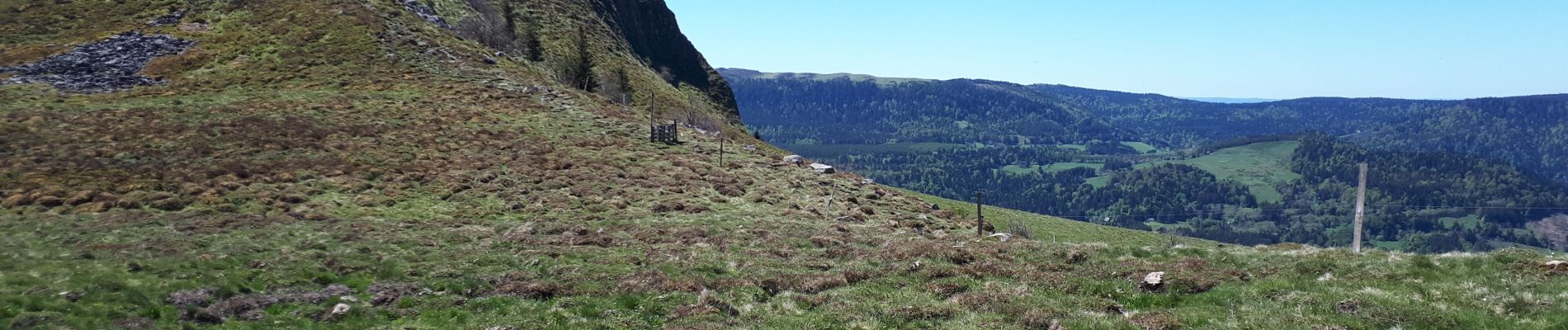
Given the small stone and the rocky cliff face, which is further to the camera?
the rocky cliff face

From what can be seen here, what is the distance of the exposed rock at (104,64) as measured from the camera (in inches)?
2446

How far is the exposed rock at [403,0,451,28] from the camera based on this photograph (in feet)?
312

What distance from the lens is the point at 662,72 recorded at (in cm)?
16400

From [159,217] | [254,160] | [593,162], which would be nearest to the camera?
[159,217]

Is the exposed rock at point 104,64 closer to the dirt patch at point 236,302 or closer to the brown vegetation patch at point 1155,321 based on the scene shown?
the dirt patch at point 236,302

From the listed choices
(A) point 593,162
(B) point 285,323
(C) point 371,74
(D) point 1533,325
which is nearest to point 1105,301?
(D) point 1533,325

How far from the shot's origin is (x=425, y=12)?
316 feet

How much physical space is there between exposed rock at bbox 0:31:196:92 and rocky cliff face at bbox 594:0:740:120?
87.4 meters

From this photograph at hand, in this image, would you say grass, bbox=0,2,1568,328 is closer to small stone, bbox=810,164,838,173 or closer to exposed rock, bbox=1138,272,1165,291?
exposed rock, bbox=1138,272,1165,291

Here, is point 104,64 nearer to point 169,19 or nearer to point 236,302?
point 169,19

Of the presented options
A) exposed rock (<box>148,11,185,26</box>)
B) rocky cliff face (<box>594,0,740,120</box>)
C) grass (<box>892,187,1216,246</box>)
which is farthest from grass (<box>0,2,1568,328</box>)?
rocky cliff face (<box>594,0,740,120</box>)

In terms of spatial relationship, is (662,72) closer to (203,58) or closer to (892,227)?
(203,58)

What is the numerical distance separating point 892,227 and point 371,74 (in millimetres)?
55776

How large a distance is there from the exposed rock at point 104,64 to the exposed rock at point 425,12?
24.5m
